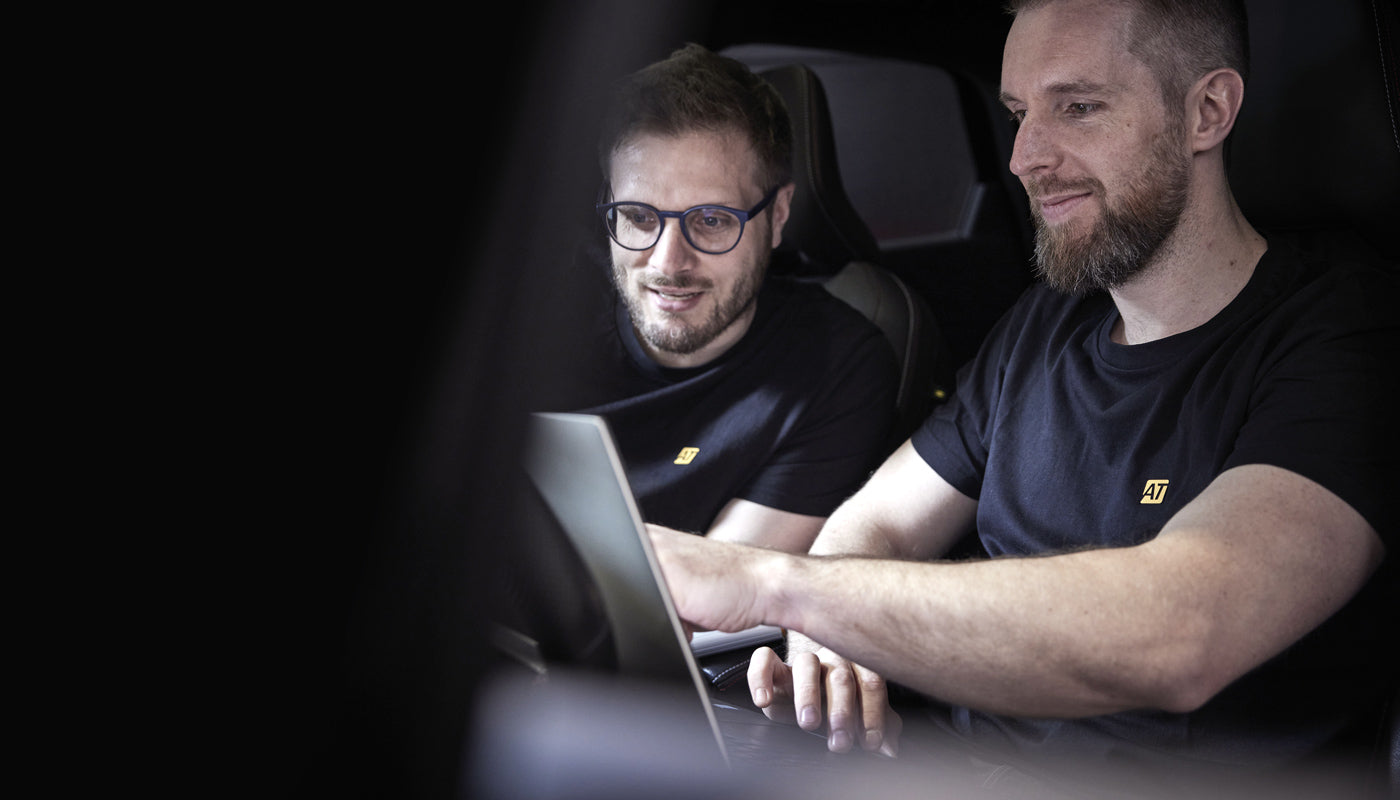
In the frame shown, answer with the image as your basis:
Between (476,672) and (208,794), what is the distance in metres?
0.12

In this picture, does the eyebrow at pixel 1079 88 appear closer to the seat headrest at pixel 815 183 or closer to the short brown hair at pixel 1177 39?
the short brown hair at pixel 1177 39

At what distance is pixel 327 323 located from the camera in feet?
1.07

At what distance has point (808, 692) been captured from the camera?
1.01 meters

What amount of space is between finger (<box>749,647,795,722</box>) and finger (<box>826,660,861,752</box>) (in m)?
0.04

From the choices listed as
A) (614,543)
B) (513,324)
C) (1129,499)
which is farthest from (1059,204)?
(513,324)

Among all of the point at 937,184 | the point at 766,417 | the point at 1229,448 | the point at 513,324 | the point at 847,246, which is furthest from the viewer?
the point at 937,184

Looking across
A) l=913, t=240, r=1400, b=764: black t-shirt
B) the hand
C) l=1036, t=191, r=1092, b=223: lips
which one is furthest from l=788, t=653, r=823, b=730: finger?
l=1036, t=191, r=1092, b=223: lips

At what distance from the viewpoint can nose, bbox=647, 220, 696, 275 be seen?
1.53 m

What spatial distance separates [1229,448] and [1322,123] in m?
0.37

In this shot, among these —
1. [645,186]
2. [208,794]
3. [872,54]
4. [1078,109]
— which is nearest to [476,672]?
[208,794]

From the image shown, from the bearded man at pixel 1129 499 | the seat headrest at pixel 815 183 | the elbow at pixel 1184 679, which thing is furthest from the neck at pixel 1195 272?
the seat headrest at pixel 815 183

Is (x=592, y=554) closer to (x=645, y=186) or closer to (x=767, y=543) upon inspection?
(x=767, y=543)

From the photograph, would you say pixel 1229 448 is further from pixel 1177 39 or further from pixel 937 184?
pixel 937 184

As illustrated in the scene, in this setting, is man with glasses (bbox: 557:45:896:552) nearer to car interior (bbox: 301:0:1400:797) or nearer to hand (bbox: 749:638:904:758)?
hand (bbox: 749:638:904:758)
